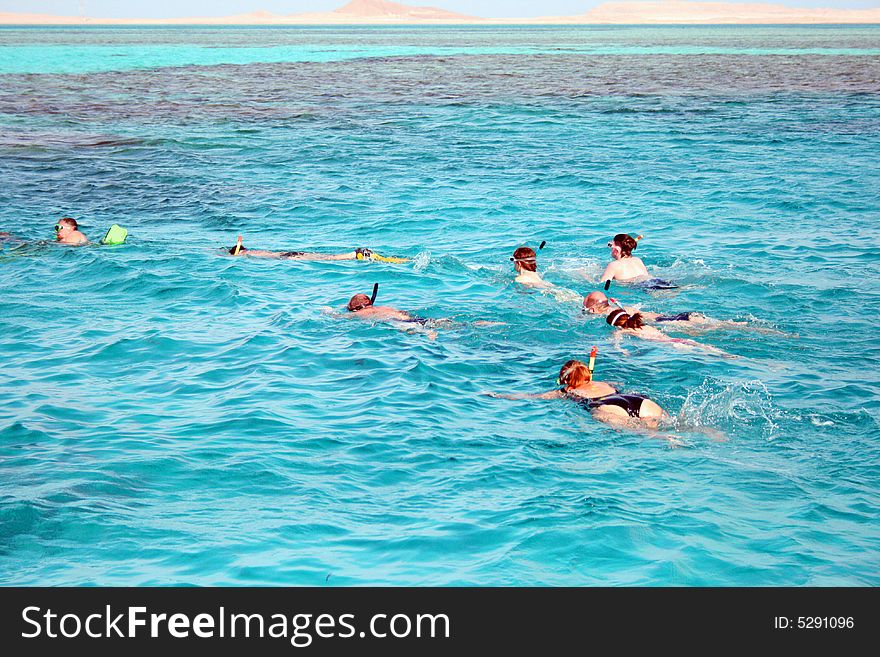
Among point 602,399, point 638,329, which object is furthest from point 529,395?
point 638,329

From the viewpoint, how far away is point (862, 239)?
18.2 m

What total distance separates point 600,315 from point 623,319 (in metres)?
1.06

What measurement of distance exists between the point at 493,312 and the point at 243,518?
6.96 metres

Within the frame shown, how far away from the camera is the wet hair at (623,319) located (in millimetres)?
12555

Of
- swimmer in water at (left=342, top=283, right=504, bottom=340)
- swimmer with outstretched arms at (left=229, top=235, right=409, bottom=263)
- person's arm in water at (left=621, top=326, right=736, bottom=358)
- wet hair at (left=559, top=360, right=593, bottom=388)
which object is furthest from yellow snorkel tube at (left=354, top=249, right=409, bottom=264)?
wet hair at (left=559, top=360, right=593, bottom=388)

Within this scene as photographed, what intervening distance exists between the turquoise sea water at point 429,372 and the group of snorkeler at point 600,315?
0.92 feet

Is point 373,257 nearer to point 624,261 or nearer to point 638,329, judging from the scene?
point 624,261

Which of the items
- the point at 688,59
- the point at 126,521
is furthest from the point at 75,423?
the point at 688,59

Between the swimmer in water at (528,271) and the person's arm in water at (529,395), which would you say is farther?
the swimmer in water at (528,271)

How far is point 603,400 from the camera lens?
10117mm

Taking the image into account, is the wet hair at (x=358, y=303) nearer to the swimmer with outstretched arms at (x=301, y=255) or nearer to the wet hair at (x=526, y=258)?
the wet hair at (x=526, y=258)

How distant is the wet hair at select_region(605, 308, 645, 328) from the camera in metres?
12.6

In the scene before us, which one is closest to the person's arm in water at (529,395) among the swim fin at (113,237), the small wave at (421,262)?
the small wave at (421,262)
